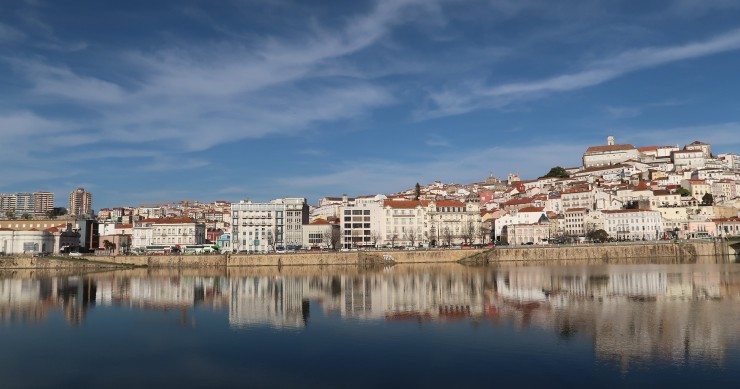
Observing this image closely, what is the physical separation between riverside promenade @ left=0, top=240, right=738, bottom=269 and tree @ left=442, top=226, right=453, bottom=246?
13652 millimetres

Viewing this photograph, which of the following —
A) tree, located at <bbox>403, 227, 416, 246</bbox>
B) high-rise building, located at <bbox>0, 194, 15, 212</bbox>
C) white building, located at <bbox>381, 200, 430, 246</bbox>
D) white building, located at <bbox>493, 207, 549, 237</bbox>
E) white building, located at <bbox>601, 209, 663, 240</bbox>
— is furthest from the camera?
high-rise building, located at <bbox>0, 194, 15, 212</bbox>

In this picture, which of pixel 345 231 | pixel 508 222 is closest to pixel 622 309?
pixel 345 231

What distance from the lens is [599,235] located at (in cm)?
6806

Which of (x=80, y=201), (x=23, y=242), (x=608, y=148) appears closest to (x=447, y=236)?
(x=23, y=242)

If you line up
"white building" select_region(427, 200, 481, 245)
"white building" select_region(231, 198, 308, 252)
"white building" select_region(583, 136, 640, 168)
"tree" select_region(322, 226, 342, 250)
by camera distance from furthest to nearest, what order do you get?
1. "white building" select_region(583, 136, 640, 168)
2. "white building" select_region(427, 200, 481, 245)
3. "white building" select_region(231, 198, 308, 252)
4. "tree" select_region(322, 226, 342, 250)

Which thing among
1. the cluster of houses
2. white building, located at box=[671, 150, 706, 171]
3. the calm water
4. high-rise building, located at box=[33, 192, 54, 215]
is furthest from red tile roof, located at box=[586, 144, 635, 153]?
high-rise building, located at box=[33, 192, 54, 215]

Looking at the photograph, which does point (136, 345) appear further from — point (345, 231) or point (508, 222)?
point (508, 222)

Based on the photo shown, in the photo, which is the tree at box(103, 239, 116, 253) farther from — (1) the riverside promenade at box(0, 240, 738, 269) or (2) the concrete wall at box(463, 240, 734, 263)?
(2) the concrete wall at box(463, 240, 734, 263)

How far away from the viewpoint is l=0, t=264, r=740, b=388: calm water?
1255 cm

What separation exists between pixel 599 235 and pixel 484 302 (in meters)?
49.7

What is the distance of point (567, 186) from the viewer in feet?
326

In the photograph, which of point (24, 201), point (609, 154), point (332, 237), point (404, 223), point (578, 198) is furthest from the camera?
point (24, 201)

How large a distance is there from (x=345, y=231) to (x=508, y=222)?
22.1m

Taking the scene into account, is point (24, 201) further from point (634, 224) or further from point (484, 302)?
point (484, 302)
